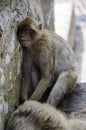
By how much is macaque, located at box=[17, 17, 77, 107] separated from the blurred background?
7.42 m

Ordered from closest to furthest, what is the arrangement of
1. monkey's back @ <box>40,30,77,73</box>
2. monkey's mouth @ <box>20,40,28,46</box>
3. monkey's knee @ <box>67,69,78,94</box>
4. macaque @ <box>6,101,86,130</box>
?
macaque @ <box>6,101,86,130</box>, monkey's mouth @ <box>20,40,28,46</box>, monkey's back @ <box>40,30,77,73</box>, monkey's knee @ <box>67,69,78,94</box>

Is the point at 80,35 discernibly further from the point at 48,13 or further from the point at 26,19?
the point at 26,19

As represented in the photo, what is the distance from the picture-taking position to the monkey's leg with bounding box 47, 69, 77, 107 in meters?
6.56

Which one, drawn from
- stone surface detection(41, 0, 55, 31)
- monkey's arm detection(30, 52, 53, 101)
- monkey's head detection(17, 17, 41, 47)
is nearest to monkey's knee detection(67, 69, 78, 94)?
monkey's arm detection(30, 52, 53, 101)

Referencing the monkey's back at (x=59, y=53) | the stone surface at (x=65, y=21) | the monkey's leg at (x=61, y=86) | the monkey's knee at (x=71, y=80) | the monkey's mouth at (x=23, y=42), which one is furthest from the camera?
the stone surface at (x=65, y=21)

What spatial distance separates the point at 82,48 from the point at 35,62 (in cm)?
1089

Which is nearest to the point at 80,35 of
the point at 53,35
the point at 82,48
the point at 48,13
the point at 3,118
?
the point at 82,48

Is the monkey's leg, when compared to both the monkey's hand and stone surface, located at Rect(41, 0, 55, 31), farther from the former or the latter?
stone surface, located at Rect(41, 0, 55, 31)

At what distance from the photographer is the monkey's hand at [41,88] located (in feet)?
21.3

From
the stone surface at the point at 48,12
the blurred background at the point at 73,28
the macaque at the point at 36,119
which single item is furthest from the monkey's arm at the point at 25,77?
the blurred background at the point at 73,28

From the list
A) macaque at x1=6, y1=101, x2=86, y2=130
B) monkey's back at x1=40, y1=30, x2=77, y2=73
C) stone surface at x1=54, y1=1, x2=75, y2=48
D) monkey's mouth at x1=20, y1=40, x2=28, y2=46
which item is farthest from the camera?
stone surface at x1=54, y1=1, x2=75, y2=48

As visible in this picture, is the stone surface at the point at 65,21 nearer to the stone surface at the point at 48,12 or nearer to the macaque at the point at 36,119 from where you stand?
the stone surface at the point at 48,12

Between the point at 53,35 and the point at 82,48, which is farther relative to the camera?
the point at 82,48

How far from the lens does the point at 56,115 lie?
4973mm
